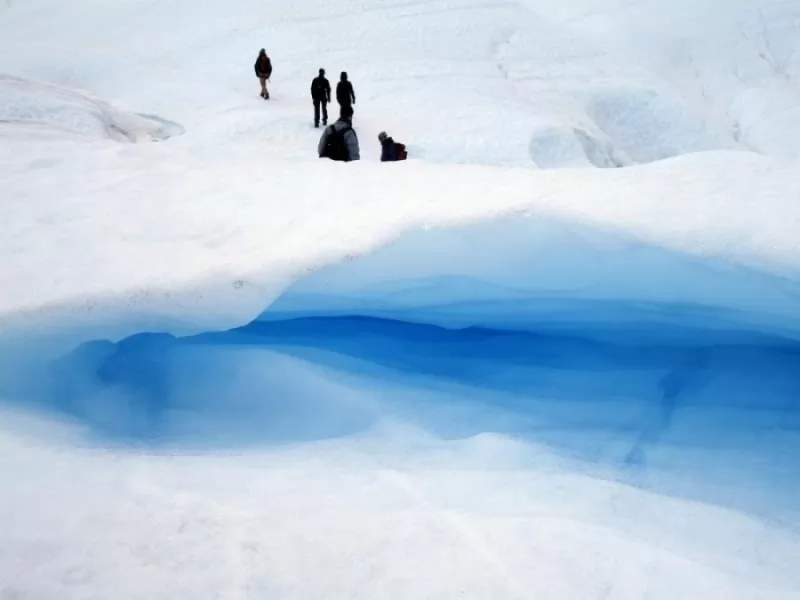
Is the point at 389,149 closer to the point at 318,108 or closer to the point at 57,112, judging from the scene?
the point at 318,108

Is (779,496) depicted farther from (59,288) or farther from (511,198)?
(59,288)

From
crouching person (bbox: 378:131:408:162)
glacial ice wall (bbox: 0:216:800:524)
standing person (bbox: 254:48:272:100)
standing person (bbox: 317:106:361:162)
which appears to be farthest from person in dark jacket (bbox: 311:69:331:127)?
glacial ice wall (bbox: 0:216:800:524)

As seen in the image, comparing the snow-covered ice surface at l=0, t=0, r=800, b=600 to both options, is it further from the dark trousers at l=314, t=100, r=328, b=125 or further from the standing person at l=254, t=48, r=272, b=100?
the standing person at l=254, t=48, r=272, b=100

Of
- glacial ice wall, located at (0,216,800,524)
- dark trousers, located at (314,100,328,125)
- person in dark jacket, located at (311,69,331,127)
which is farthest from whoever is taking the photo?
dark trousers, located at (314,100,328,125)

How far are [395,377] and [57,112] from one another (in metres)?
5.96

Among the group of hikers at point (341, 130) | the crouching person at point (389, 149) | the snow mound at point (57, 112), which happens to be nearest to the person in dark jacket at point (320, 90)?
the group of hikers at point (341, 130)

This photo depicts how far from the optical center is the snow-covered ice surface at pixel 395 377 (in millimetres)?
1798

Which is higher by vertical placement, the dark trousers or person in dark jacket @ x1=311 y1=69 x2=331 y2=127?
person in dark jacket @ x1=311 y1=69 x2=331 y2=127

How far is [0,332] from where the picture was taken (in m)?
2.34

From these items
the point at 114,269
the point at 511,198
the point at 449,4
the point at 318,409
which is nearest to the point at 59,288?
the point at 114,269

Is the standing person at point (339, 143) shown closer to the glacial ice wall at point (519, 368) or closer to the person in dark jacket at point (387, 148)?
the person in dark jacket at point (387, 148)

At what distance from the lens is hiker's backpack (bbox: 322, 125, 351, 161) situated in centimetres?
553

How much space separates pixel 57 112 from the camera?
691 centimetres

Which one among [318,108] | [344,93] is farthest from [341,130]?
[318,108]
